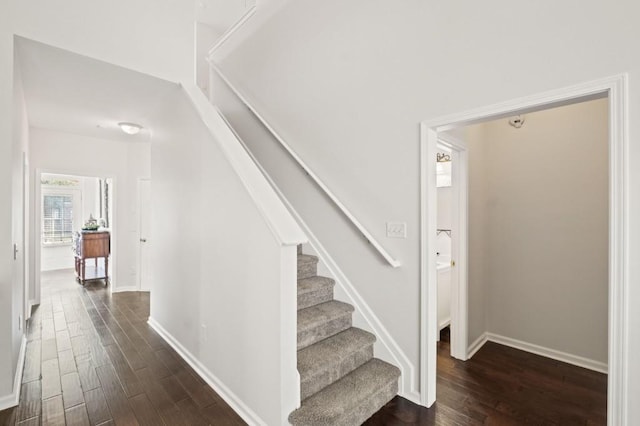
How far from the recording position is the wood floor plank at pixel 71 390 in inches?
83.1

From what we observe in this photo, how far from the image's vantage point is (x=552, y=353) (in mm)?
2848

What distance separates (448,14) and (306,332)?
251 centimetres

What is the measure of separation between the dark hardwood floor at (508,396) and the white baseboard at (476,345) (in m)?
0.06

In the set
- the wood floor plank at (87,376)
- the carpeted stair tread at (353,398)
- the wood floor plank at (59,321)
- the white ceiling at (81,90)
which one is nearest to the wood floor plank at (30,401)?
the wood floor plank at (87,376)

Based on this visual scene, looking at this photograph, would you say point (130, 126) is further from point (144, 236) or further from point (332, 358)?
point (332, 358)

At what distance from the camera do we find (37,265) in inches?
173

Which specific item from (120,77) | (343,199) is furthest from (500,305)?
(120,77)

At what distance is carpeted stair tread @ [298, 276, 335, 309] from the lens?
8.09 ft

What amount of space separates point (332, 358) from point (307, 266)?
922mm

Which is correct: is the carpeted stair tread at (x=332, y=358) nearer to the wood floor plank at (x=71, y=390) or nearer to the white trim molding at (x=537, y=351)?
the white trim molding at (x=537, y=351)

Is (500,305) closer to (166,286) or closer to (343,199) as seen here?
(343,199)

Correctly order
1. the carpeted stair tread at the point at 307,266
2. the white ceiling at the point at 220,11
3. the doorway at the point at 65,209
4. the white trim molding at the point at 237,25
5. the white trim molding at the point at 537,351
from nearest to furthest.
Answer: the white trim molding at the point at 537,351
the carpeted stair tread at the point at 307,266
the white trim molding at the point at 237,25
the white ceiling at the point at 220,11
the doorway at the point at 65,209

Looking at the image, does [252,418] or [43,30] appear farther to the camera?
[43,30]

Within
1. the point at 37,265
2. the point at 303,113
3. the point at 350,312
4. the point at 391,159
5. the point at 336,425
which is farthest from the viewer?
the point at 37,265
